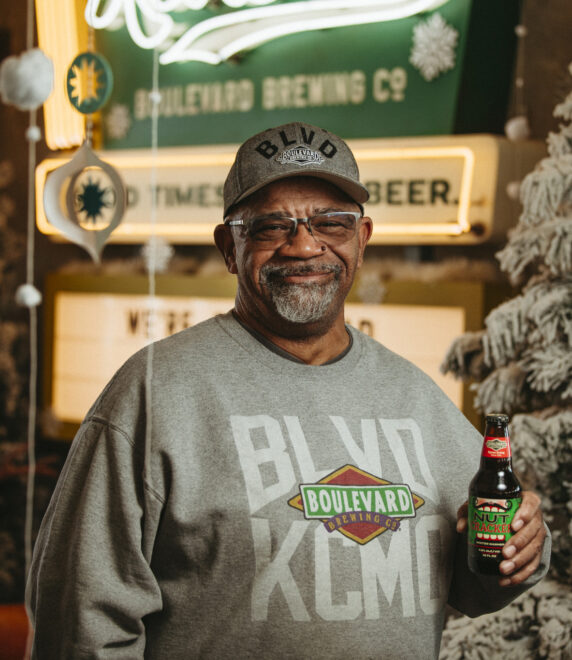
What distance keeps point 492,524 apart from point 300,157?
2.91ft

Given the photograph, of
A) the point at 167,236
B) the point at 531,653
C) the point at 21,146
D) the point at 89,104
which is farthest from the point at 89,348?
the point at 531,653

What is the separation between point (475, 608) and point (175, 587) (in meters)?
0.74

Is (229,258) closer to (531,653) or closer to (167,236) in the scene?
(531,653)

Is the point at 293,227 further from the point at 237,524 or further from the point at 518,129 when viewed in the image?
the point at 518,129

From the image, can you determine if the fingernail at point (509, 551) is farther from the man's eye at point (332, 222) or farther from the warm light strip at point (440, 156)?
the warm light strip at point (440, 156)

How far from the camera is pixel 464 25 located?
314 centimetres

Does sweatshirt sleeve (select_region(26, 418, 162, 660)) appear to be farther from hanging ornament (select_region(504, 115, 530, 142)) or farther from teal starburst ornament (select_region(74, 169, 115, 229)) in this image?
hanging ornament (select_region(504, 115, 530, 142))

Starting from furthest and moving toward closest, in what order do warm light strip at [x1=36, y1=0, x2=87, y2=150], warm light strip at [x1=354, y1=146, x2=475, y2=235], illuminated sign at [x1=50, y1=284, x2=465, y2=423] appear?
warm light strip at [x1=36, y1=0, x2=87, y2=150] < illuminated sign at [x1=50, y1=284, x2=465, y2=423] < warm light strip at [x1=354, y1=146, x2=475, y2=235]

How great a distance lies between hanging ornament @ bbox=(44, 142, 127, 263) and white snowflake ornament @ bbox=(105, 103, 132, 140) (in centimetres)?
210

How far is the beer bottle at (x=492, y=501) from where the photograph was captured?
5.41ft

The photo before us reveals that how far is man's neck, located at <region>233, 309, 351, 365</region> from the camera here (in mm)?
1819

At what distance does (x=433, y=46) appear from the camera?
3.21 meters

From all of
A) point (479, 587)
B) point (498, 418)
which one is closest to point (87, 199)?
point (498, 418)

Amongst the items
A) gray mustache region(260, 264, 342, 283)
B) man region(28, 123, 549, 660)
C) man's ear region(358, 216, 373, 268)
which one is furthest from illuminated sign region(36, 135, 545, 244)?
gray mustache region(260, 264, 342, 283)
